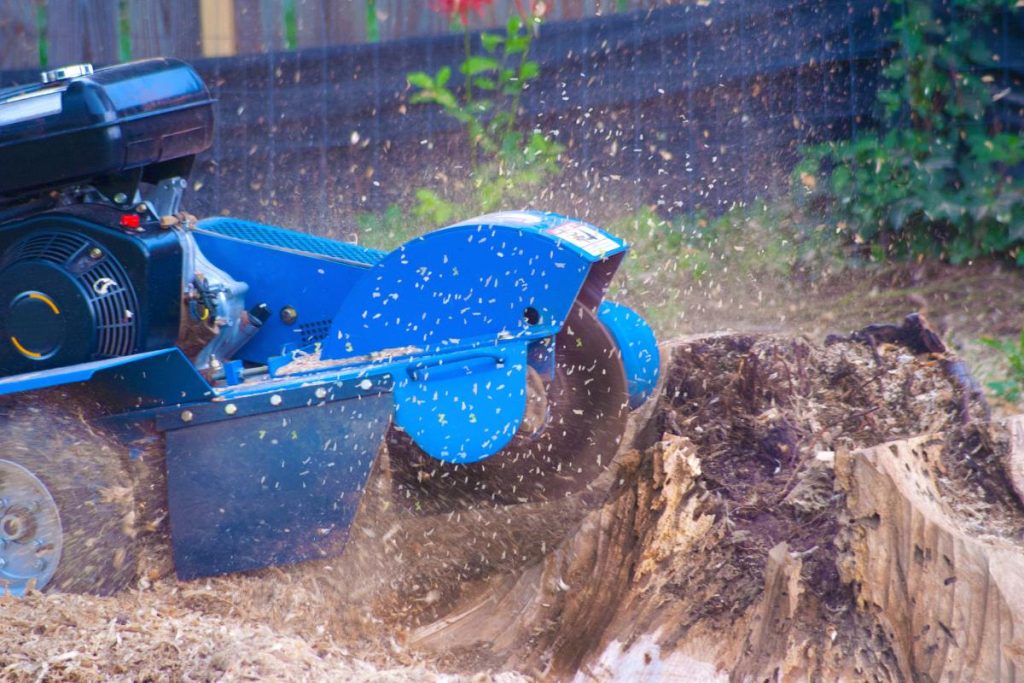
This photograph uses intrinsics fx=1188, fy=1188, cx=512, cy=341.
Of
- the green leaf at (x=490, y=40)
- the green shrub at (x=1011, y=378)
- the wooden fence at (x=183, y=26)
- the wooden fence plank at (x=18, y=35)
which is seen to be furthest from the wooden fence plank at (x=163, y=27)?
the green shrub at (x=1011, y=378)

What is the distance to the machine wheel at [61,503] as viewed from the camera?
9.22 ft

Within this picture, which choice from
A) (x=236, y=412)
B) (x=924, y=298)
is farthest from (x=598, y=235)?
(x=924, y=298)

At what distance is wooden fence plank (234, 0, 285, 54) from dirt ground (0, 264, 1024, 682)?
3835 millimetres

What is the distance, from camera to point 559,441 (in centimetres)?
324

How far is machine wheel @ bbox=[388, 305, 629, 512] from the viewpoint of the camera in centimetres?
317

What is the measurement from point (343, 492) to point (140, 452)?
19.3 inches

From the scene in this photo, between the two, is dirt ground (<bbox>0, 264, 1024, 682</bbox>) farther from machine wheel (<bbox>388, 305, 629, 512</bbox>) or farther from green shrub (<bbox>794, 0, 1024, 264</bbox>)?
green shrub (<bbox>794, 0, 1024, 264</bbox>)

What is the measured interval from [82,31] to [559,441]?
462 centimetres

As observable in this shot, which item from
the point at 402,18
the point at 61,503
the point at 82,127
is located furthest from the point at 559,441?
the point at 402,18

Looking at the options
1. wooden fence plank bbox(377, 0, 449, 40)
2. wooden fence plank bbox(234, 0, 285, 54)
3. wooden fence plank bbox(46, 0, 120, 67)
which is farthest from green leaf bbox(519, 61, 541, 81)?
wooden fence plank bbox(46, 0, 120, 67)

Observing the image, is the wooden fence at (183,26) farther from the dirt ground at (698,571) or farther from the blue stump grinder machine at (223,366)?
the dirt ground at (698,571)

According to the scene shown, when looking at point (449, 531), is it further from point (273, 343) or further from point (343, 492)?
point (273, 343)

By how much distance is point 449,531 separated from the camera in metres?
3.24

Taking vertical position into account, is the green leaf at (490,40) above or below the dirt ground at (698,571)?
above
